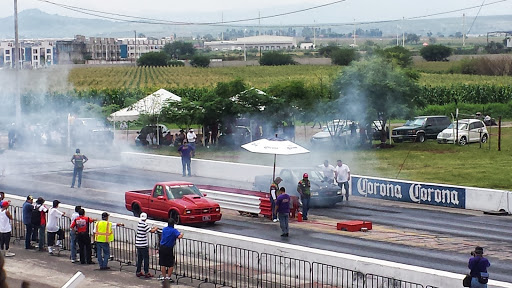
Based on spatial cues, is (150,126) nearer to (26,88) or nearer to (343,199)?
(26,88)

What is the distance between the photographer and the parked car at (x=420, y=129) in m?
47.2

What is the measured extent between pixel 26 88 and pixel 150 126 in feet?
51.8

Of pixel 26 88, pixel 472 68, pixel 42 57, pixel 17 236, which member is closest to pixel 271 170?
pixel 17 236

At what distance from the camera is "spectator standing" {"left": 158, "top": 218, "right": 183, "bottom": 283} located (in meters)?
16.9

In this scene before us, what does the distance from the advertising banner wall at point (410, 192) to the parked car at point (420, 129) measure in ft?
58.1

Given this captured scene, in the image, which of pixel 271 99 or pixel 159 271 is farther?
pixel 271 99

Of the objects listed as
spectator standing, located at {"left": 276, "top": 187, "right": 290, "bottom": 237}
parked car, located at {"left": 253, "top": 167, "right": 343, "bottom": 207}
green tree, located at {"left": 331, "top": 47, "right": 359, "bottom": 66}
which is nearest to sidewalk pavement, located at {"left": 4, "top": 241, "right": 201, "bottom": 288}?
spectator standing, located at {"left": 276, "top": 187, "right": 290, "bottom": 237}

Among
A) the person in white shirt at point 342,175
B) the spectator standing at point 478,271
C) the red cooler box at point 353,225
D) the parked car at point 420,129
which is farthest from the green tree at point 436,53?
the spectator standing at point 478,271

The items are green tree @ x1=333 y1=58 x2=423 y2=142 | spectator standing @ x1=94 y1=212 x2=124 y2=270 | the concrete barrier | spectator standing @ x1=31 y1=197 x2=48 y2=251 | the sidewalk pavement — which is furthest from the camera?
green tree @ x1=333 y1=58 x2=423 y2=142

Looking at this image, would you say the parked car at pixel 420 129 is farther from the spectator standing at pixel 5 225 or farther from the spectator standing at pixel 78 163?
the spectator standing at pixel 5 225

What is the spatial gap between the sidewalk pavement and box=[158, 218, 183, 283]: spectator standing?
15.0 inches

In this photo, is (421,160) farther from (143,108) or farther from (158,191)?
(158,191)

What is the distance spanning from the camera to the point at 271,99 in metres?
44.4

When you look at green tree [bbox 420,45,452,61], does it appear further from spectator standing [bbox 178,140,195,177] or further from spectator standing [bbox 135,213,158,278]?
spectator standing [bbox 135,213,158,278]
